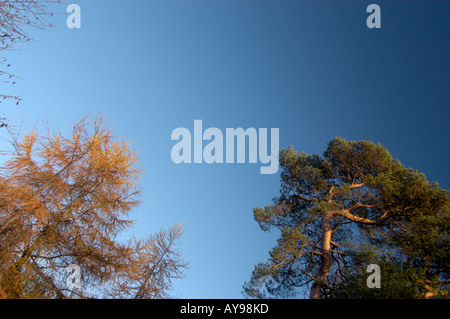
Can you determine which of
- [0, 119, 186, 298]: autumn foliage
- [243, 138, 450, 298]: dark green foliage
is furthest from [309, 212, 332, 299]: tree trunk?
[0, 119, 186, 298]: autumn foliage

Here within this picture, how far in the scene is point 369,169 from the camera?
690 inches

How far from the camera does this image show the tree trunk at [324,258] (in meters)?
12.8

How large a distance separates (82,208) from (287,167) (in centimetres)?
1204

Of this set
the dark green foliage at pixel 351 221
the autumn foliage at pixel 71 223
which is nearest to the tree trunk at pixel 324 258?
the dark green foliage at pixel 351 221

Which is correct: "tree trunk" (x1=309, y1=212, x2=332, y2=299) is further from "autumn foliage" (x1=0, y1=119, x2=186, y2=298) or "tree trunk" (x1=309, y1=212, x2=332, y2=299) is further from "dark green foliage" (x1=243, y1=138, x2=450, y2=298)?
"autumn foliage" (x1=0, y1=119, x2=186, y2=298)

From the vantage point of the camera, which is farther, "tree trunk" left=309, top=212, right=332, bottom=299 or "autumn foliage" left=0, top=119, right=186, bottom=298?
"tree trunk" left=309, top=212, right=332, bottom=299

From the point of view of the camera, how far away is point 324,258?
46.3ft

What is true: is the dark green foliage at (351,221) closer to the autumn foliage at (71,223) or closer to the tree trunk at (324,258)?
the tree trunk at (324,258)

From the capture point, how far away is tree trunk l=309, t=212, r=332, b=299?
42.1 feet
